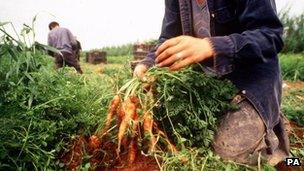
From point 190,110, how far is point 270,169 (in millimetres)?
502

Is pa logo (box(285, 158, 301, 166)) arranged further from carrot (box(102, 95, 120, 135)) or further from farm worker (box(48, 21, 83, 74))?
farm worker (box(48, 21, 83, 74))

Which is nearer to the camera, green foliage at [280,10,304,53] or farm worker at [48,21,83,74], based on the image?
farm worker at [48,21,83,74]

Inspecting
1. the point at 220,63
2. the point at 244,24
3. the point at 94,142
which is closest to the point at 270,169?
the point at 220,63

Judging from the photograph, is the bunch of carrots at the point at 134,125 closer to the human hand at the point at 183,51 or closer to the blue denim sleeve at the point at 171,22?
the human hand at the point at 183,51

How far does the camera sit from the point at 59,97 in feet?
6.77

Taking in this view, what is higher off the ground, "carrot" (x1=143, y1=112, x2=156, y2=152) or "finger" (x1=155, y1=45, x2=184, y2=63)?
"finger" (x1=155, y1=45, x2=184, y2=63)

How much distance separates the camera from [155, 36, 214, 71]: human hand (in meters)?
1.75

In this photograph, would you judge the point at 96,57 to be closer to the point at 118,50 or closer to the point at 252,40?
the point at 118,50

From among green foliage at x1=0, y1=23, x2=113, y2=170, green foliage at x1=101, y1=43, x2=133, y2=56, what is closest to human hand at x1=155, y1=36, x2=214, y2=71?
green foliage at x1=0, y1=23, x2=113, y2=170

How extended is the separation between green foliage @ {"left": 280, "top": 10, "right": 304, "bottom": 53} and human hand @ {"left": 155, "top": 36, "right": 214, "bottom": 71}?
432 inches

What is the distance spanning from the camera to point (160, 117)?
211 centimetres

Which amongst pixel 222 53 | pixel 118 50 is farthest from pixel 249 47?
pixel 118 50

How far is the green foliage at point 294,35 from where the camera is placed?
1214cm

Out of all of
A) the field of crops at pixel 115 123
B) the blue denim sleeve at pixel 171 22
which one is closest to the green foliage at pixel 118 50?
the blue denim sleeve at pixel 171 22
